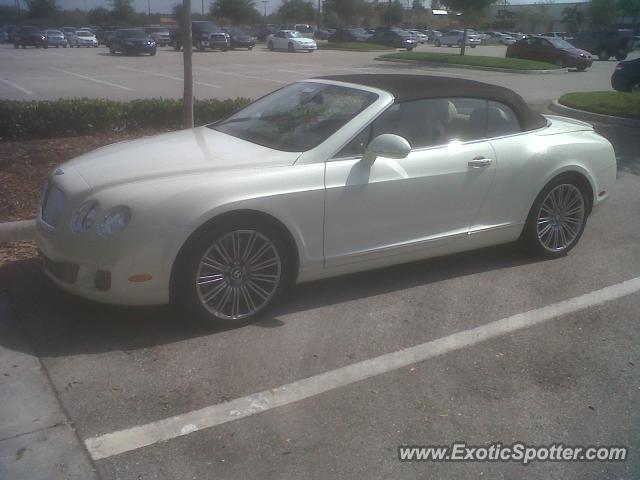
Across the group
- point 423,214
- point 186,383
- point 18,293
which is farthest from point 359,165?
point 18,293

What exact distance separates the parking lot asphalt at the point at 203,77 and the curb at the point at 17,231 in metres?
10.6

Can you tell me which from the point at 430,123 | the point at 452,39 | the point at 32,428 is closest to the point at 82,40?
the point at 452,39

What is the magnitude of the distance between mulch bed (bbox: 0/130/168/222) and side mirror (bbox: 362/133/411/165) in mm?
3150

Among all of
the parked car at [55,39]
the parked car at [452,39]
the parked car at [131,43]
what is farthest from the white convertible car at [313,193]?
the parked car at [452,39]

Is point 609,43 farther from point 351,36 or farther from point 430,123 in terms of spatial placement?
point 430,123

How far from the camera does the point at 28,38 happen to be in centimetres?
4031

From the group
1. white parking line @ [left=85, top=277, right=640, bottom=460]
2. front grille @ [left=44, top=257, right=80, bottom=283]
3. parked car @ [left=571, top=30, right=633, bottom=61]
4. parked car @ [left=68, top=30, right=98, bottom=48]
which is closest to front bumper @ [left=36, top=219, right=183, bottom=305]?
front grille @ [left=44, top=257, right=80, bottom=283]

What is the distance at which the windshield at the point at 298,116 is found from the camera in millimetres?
4406

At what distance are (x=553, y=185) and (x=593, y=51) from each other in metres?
40.3

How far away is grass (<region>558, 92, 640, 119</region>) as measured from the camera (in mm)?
12562

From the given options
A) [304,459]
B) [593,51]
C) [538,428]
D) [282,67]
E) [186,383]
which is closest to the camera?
[304,459]

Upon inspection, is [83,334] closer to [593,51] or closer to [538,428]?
[538,428]

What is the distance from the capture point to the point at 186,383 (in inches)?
135

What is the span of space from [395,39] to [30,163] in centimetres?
4136
